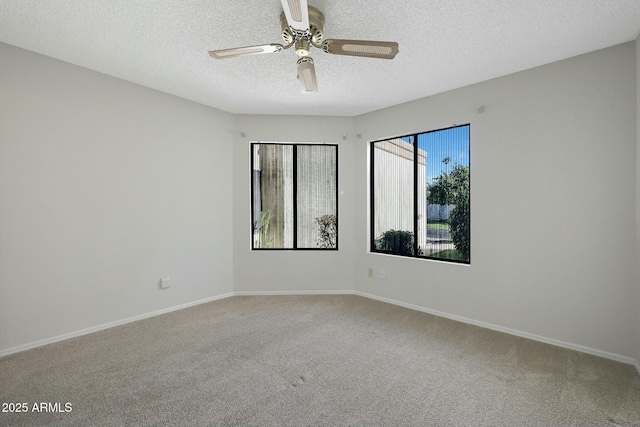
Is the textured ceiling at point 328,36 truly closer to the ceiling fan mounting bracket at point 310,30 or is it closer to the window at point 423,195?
the ceiling fan mounting bracket at point 310,30

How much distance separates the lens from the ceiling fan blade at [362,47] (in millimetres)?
1938

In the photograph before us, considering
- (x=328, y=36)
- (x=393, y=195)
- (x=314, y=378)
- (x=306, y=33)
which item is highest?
(x=328, y=36)

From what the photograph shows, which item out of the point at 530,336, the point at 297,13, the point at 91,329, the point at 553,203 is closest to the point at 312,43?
the point at 297,13

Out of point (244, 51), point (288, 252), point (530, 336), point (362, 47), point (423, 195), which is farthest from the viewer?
point (288, 252)

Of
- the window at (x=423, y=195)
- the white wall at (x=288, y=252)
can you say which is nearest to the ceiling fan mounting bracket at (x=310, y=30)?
the window at (x=423, y=195)

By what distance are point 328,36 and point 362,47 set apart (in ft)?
1.84

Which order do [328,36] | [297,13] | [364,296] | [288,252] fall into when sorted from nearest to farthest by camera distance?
[297,13] → [328,36] → [364,296] → [288,252]

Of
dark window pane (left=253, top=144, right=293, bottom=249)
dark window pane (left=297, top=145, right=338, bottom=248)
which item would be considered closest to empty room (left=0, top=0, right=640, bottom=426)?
dark window pane (left=253, top=144, right=293, bottom=249)

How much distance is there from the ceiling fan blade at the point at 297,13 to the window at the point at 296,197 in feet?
8.94

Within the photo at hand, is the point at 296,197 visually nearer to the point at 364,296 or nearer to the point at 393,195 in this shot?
the point at 393,195

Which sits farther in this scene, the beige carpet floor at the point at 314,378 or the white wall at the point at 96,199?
the white wall at the point at 96,199

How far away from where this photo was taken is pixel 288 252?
4.43 m

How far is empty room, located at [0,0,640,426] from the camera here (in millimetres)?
2051

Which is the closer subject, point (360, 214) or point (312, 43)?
point (312, 43)
